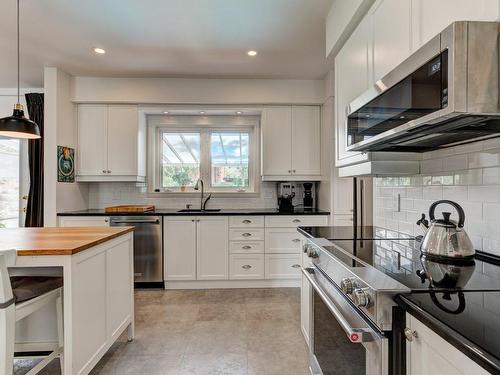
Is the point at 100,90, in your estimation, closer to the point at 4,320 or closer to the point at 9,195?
the point at 9,195

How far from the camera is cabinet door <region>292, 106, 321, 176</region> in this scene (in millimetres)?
3803

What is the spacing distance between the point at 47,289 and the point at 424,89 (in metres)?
2.15

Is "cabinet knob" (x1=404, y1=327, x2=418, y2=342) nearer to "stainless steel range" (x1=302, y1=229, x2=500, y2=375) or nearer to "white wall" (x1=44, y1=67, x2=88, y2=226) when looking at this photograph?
"stainless steel range" (x1=302, y1=229, x2=500, y2=375)

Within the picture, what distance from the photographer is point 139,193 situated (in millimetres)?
4105

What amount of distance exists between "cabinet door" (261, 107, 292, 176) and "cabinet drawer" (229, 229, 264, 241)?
0.78 metres

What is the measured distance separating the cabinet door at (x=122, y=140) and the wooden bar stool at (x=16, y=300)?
83.0 inches

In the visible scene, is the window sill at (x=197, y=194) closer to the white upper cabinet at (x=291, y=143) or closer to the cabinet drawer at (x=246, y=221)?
the white upper cabinet at (x=291, y=143)

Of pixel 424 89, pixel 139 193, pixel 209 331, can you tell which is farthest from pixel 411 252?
pixel 139 193

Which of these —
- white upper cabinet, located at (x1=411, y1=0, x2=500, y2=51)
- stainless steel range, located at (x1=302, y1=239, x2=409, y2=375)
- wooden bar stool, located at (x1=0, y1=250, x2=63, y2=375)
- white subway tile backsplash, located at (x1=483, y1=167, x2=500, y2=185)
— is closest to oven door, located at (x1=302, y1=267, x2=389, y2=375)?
stainless steel range, located at (x1=302, y1=239, x2=409, y2=375)

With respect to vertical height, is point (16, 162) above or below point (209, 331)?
above

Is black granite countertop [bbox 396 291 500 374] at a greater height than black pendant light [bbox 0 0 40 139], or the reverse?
black pendant light [bbox 0 0 40 139]

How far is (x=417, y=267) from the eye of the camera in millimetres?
1136

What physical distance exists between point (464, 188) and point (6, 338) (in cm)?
233

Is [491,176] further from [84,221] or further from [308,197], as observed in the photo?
[84,221]
